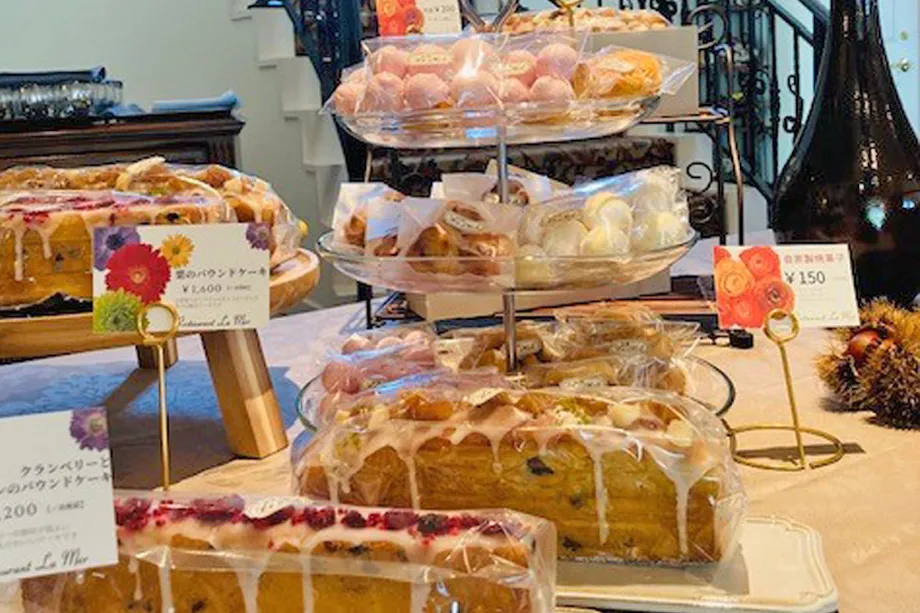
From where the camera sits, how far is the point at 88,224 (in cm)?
118

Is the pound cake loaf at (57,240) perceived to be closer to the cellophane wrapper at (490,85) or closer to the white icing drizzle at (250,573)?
the cellophane wrapper at (490,85)

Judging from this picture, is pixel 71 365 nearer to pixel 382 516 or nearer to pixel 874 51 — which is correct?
pixel 382 516

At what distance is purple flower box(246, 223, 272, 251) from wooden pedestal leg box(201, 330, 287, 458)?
0.87ft

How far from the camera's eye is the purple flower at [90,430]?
0.69 metres

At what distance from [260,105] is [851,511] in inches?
169

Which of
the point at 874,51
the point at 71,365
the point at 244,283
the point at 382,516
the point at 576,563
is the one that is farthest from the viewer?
the point at 71,365

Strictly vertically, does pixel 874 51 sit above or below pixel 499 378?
above

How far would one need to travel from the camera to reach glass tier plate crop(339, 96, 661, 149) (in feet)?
3.44

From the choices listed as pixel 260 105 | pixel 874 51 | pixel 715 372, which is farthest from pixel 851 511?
pixel 260 105

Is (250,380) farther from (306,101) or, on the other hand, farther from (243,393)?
(306,101)

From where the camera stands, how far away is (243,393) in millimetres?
1255

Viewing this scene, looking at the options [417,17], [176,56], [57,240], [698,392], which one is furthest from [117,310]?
[176,56]

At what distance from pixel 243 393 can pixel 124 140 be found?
217cm

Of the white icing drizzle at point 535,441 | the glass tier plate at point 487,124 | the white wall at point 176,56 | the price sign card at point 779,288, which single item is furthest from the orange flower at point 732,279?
the white wall at point 176,56
